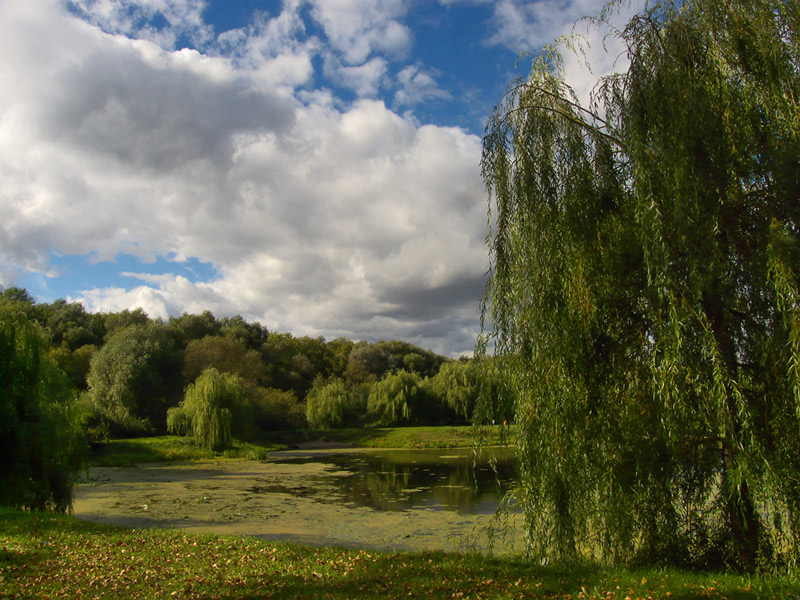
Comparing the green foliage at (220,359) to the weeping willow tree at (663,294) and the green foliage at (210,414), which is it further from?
the weeping willow tree at (663,294)

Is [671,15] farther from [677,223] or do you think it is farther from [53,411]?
[53,411]

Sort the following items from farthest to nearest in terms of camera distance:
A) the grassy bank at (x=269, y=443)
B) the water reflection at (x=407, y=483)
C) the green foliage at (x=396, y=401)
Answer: the green foliage at (x=396, y=401), the grassy bank at (x=269, y=443), the water reflection at (x=407, y=483)

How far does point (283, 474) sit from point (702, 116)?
1943 cm

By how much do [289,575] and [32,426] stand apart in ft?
26.8

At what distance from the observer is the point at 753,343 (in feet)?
17.9

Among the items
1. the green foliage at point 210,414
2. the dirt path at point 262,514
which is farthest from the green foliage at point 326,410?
the dirt path at point 262,514

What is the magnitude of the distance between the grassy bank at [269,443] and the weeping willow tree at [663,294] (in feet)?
43.7

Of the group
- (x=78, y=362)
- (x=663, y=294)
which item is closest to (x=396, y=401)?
(x=78, y=362)

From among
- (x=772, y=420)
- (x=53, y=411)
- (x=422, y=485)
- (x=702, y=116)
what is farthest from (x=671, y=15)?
(x=422, y=485)

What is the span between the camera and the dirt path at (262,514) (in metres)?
10.2

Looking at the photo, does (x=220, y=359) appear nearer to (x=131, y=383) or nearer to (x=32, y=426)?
(x=131, y=383)

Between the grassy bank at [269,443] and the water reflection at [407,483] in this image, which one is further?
the grassy bank at [269,443]

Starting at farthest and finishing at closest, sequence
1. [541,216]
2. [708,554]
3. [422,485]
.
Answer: [422,485], [541,216], [708,554]

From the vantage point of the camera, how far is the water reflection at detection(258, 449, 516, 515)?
14.2 m
